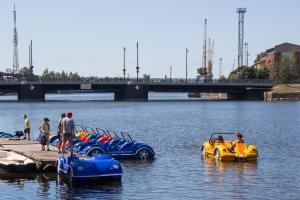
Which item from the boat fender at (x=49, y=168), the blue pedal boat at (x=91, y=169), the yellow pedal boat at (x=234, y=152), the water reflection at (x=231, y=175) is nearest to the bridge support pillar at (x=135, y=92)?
the yellow pedal boat at (x=234, y=152)

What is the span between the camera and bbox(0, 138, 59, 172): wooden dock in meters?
36.8

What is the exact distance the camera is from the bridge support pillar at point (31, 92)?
17975cm

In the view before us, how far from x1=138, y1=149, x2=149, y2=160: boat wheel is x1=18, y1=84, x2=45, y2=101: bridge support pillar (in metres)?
138

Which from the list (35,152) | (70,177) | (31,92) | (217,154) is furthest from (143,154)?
(31,92)

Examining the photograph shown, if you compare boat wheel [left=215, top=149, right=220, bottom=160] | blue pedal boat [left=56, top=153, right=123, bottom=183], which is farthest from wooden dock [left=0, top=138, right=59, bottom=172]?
boat wheel [left=215, top=149, right=220, bottom=160]

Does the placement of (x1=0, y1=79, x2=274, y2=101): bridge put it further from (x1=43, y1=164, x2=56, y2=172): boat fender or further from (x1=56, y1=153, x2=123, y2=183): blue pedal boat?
(x1=56, y1=153, x2=123, y2=183): blue pedal boat

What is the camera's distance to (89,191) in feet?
105

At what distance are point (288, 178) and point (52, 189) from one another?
12300 mm

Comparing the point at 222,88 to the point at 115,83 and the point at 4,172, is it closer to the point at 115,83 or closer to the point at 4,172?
the point at 115,83

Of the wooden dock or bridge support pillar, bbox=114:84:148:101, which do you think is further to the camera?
bridge support pillar, bbox=114:84:148:101

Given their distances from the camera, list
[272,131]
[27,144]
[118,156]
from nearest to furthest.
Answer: [118,156], [27,144], [272,131]

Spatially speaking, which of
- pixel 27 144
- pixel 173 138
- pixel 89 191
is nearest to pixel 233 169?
pixel 89 191

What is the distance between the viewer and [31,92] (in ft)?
595

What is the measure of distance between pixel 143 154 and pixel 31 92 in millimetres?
140826
